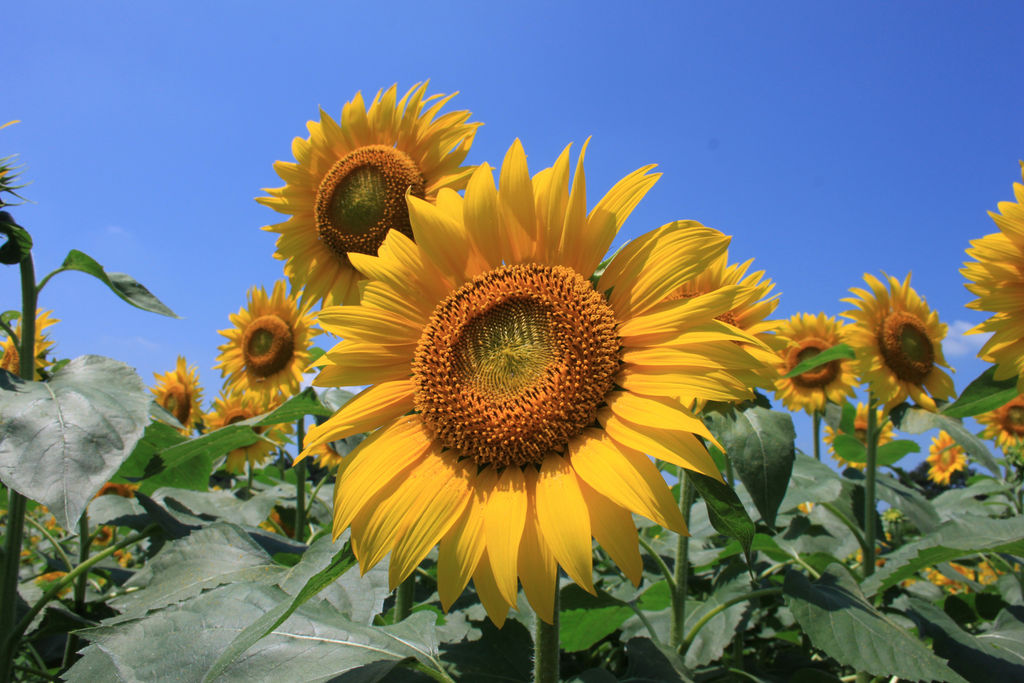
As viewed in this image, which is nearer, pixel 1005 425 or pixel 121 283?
pixel 121 283

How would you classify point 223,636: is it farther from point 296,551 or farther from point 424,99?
point 424,99

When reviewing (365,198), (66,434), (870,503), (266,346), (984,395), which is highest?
(365,198)

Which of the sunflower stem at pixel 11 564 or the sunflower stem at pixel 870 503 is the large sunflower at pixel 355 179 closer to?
the sunflower stem at pixel 11 564

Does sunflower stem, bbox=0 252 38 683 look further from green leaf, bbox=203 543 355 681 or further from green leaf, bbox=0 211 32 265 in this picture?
green leaf, bbox=203 543 355 681

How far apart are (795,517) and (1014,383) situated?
1.40m

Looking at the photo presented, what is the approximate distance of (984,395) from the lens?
9.26ft

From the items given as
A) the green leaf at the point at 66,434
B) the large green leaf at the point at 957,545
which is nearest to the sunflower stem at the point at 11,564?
the green leaf at the point at 66,434

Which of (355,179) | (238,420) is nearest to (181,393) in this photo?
(238,420)

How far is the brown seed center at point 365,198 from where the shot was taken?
320cm

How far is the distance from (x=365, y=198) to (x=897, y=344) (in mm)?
3279

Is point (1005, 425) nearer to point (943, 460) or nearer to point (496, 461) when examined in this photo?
point (943, 460)

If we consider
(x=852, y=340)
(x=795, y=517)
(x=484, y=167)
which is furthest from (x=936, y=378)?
(x=484, y=167)

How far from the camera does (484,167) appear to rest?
5.43 ft

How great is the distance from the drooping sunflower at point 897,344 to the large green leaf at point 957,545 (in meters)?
1.51
